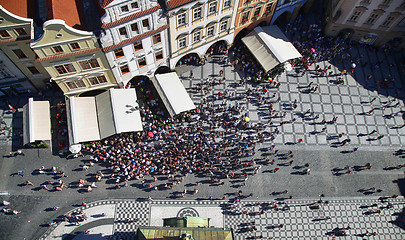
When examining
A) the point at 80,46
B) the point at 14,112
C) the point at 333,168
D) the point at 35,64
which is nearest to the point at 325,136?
the point at 333,168

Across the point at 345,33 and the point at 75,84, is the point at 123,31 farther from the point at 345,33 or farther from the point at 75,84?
the point at 345,33

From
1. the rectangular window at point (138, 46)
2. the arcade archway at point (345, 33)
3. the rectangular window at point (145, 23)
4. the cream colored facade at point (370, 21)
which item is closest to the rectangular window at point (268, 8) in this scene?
the cream colored facade at point (370, 21)

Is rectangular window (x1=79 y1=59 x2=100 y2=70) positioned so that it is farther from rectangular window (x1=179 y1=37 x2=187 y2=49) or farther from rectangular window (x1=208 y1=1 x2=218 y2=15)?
rectangular window (x1=208 y1=1 x2=218 y2=15)

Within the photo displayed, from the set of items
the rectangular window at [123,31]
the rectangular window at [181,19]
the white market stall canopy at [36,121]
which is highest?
the rectangular window at [181,19]

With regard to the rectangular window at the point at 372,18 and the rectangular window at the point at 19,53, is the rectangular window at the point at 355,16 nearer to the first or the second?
the rectangular window at the point at 372,18

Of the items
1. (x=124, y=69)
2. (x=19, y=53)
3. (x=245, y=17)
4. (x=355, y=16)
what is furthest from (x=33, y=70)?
(x=355, y=16)
